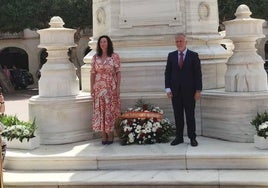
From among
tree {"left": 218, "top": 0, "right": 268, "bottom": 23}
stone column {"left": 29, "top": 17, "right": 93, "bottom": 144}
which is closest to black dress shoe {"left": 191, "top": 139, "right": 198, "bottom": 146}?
stone column {"left": 29, "top": 17, "right": 93, "bottom": 144}

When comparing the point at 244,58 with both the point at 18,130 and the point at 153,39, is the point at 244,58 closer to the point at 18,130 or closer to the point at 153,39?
the point at 153,39

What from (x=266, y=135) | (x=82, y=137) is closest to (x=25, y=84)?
(x=82, y=137)

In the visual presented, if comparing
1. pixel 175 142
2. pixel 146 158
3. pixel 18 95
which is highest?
pixel 175 142

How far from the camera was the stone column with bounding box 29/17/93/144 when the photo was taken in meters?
8.96

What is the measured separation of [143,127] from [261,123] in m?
1.92

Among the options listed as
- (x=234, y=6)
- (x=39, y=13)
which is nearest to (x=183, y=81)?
(x=234, y=6)

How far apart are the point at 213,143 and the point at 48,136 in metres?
2.84

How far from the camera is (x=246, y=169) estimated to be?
748 centimetres

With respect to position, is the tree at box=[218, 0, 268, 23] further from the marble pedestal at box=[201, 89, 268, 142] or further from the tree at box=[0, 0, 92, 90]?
the marble pedestal at box=[201, 89, 268, 142]

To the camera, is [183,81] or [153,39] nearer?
[183,81]

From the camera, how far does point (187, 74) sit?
26.8 ft

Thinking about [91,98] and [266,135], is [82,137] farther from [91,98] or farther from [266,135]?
[266,135]

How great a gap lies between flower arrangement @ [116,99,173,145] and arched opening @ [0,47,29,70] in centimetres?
4012

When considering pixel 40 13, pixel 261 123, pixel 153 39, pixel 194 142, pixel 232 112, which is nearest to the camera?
pixel 261 123
